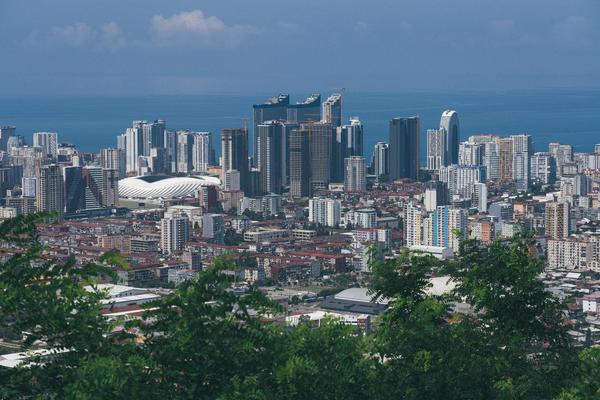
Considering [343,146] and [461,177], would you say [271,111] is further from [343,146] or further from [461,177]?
[461,177]

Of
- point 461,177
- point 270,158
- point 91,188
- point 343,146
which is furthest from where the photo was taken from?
point 343,146

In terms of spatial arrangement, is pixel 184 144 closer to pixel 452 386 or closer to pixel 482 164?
pixel 482 164

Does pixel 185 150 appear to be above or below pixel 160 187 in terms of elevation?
above

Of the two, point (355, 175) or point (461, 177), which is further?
point (355, 175)

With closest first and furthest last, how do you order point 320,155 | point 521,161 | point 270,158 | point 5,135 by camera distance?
point 270,158 → point 320,155 → point 521,161 → point 5,135

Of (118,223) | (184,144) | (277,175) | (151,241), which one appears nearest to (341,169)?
(277,175)

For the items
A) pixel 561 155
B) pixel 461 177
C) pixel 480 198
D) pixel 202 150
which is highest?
pixel 202 150

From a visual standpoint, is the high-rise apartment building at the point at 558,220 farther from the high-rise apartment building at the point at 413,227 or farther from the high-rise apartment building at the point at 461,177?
the high-rise apartment building at the point at 461,177

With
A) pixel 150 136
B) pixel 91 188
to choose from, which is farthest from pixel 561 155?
pixel 91 188
